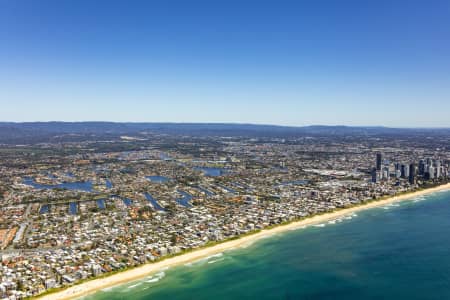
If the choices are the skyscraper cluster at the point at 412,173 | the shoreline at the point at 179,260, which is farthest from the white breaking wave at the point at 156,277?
the skyscraper cluster at the point at 412,173

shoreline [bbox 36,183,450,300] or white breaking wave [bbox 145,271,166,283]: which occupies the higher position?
shoreline [bbox 36,183,450,300]

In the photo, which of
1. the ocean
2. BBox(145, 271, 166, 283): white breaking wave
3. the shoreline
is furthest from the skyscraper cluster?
BBox(145, 271, 166, 283): white breaking wave

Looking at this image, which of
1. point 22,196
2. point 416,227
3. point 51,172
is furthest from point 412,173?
point 51,172

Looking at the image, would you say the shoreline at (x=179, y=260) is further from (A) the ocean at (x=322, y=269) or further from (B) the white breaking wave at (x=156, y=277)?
(A) the ocean at (x=322, y=269)

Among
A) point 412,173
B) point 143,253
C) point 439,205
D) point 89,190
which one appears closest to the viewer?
point 143,253

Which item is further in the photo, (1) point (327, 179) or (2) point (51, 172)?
(2) point (51, 172)

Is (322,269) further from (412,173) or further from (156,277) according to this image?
(412,173)

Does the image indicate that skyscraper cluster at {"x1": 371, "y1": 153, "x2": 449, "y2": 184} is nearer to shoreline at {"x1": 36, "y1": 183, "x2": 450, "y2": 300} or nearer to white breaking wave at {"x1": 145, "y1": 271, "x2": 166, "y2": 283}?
shoreline at {"x1": 36, "y1": 183, "x2": 450, "y2": 300}

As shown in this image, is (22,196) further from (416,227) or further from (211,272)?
(416,227)
